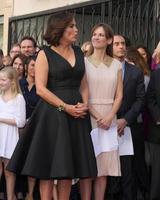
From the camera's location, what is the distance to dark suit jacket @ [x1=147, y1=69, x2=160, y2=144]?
6.27 meters

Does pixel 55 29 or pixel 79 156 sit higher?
pixel 55 29

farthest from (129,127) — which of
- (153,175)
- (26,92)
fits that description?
(26,92)

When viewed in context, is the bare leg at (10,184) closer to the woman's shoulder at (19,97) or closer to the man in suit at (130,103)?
the woman's shoulder at (19,97)

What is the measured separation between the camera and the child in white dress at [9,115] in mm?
6391

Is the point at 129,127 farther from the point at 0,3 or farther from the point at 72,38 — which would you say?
the point at 0,3

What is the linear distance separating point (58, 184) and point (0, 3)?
913 cm

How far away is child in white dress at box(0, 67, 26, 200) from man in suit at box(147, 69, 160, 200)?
1.46 m

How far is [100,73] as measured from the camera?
5.75m

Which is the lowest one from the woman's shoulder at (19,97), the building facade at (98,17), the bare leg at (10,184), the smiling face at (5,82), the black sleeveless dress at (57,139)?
the bare leg at (10,184)

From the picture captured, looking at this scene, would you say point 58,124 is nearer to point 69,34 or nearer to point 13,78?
point 69,34

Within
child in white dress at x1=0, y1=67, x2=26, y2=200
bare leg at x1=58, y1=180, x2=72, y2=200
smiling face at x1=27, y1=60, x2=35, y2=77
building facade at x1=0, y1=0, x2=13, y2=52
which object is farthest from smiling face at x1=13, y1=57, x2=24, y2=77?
building facade at x1=0, y1=0, x2=13, y2=52

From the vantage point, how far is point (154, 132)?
20.9 feet

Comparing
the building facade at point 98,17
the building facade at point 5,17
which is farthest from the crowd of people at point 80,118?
the building facade at point 5,17

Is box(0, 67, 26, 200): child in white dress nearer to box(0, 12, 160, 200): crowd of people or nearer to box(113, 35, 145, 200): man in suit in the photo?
box(0, 12, 160, 200): crowd of people
